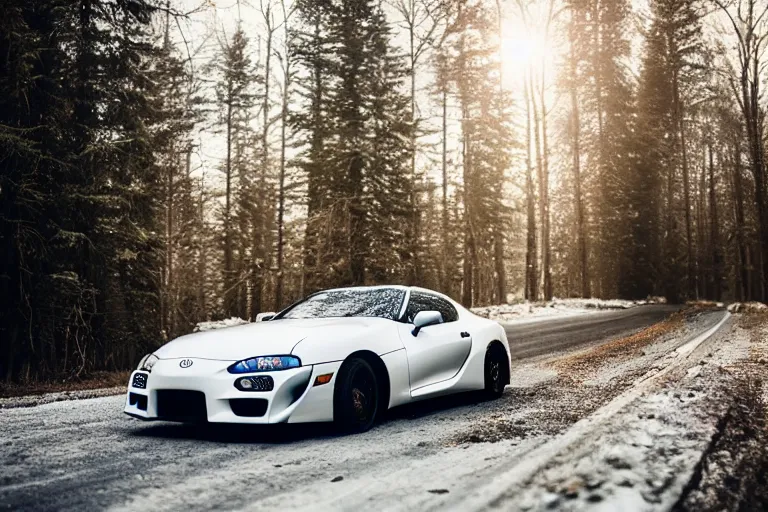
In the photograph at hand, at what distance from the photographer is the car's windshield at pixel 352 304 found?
677 centimetres

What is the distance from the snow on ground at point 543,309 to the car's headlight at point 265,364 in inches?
727

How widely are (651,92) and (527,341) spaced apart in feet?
106

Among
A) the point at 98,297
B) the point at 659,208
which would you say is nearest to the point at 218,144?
the point at 98,297

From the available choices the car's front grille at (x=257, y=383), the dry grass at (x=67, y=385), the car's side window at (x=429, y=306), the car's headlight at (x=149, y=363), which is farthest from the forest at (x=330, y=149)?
the car's front grille at (x=257, y=383)

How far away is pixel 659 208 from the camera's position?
43.7 meters

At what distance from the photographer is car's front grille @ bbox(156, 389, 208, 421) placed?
5352 millimetres

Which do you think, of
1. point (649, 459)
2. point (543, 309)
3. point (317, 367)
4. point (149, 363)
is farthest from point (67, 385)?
point (543, 309)

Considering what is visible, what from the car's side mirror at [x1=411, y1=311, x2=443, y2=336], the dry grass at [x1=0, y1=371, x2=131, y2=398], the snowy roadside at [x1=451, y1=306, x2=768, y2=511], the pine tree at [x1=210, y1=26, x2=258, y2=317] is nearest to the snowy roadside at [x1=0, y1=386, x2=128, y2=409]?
the dry grass at [x1=0, y1=371, x2=131, y2=398]

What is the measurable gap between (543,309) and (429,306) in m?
21.9

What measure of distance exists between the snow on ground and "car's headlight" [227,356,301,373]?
18455mm

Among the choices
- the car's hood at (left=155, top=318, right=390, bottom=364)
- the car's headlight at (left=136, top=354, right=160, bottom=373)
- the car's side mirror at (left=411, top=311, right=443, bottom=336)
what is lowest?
the car's headlight at (left=136, top=354, right=160, bottom=373)

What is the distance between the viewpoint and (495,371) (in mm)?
7793

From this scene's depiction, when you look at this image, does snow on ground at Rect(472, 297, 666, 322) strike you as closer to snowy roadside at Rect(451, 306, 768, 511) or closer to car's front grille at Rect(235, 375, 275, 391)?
snowy roadside at Rect(451, 306, 768, 511)

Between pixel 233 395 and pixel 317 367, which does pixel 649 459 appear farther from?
pixel 233 395
